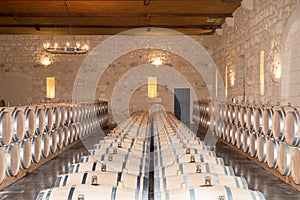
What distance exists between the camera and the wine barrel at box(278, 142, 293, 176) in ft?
14.9

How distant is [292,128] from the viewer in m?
4.38

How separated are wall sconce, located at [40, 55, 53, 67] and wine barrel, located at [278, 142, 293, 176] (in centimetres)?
1172

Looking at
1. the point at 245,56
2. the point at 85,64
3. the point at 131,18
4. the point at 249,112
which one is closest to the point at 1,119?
the point at 249,112

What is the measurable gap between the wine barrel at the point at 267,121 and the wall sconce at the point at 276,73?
2.25 m

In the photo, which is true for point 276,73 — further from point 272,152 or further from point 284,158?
point 284,158

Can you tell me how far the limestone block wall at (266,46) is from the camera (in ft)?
22.9

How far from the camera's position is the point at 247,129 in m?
6.29

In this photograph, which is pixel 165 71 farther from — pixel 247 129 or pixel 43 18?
pixel 247 129

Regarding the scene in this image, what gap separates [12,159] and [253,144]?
11.0 ft

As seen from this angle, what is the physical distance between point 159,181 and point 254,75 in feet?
23.6

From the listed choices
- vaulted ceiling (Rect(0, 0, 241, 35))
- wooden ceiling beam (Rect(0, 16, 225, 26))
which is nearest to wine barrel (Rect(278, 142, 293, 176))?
vaulted ceiling (Rect(0, 0, 241, 35))

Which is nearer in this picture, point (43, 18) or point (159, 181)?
point (159, 181)

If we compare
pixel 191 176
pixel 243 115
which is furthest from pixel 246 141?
pixel 191 176

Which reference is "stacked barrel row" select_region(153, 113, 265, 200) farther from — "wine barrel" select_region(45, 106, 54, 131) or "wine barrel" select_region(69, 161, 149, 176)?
"wine barrel" select_region(45, 106, 54, 131)
